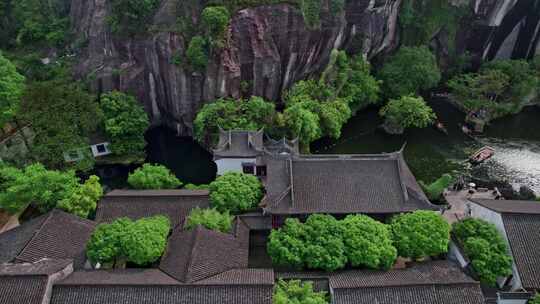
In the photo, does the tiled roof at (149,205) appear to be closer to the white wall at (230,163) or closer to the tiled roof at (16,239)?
the tiled roof at (16,239)

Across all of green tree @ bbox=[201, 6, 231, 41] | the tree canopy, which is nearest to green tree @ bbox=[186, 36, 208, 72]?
green tree @ bbox=[201, 6, 231, 41]

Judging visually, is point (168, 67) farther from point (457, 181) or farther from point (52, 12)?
point (457, 181)

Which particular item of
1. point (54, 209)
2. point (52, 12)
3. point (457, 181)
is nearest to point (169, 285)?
point (54, 209)

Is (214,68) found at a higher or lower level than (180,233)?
higher

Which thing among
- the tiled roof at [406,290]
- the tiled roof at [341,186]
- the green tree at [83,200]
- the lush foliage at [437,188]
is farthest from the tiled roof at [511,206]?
the green tree at [83,200]

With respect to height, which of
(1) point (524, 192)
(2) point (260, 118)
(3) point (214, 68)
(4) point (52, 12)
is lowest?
(1) point (524, 192)

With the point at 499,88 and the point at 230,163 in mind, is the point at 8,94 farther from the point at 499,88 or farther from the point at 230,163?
the point at 499,88
